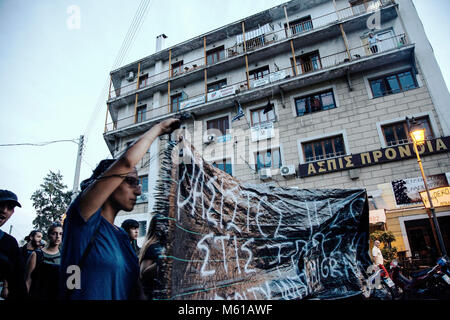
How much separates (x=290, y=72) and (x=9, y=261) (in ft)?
45.7

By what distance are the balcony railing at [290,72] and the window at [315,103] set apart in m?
1.26

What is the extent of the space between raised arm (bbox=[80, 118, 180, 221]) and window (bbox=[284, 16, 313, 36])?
15.4 m

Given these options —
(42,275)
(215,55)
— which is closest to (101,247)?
(42,275)

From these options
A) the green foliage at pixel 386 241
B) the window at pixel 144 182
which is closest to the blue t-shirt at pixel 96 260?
the green foliage at pixel 386 241

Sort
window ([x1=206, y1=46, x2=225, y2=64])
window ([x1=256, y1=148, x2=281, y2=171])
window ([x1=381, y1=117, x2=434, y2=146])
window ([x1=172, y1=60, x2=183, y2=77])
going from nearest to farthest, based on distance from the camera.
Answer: window ([x1=381, y1=117, x2=434, y2=146]) < window ([x1=256, y1=148, x2=281, y2=171]) < window ([x1=206, y1=46, x2=225, y2=64]) < window ([x1=172, y1=60, x2=183, y2=77])

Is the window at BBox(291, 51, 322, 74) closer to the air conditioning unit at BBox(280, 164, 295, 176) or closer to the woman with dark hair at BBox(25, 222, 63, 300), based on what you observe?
the air conditioning unit at BBox(280, 164, 295, 176)

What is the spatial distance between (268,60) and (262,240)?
13417mm

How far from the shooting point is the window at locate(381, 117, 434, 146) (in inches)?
392

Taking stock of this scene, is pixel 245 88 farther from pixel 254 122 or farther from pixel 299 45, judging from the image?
pixel 299 45

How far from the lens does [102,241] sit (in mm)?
1378

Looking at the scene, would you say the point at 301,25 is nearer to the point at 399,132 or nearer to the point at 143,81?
the point at 399,132

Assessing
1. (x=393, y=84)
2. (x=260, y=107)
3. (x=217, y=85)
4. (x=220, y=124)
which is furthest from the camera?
(x=217, y=85)

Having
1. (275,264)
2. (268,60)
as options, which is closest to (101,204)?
(275,264)

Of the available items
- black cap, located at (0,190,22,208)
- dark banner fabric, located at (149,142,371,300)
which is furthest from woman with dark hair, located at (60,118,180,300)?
black cap, located at (0,190,22,208)
